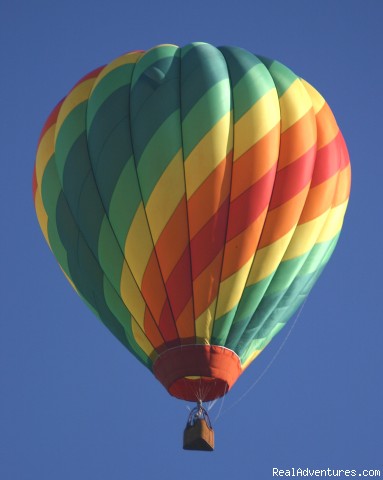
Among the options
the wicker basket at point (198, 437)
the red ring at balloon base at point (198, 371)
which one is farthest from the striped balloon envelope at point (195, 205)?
the wicker basket at point (198, 437)

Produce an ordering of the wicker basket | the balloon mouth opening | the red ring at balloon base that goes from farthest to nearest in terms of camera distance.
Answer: the balloon mouth opening, the red ring at balloon base, the wicker basket

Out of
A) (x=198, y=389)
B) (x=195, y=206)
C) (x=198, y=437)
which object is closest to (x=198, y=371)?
(x=198, y=389)

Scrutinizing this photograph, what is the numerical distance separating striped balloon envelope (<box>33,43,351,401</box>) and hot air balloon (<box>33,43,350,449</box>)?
1 centimetres

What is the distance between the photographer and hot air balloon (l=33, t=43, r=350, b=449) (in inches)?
612

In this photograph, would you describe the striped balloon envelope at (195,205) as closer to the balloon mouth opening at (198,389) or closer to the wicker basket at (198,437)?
the balloon mouth opening at (198,389)

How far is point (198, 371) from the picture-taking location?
15.5 metres

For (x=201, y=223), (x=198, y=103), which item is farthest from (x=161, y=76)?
(x=201, y=223)

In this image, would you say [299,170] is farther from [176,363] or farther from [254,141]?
[176,363]

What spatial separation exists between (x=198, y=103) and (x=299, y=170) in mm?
1151

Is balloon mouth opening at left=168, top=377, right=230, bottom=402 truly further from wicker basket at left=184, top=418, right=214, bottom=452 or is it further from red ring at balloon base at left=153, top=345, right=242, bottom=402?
wicker basket at left=184, top=418, right=214, bottom=452

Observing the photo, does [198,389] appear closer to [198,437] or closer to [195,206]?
[198,437]

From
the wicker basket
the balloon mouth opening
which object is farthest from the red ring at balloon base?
the wicker basket

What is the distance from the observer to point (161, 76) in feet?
53.1

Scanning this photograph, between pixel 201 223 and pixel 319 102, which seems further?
pixel 319 102
